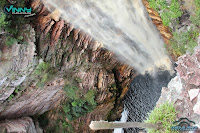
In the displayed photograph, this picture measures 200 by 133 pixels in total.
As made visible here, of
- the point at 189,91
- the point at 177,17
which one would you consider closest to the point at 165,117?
the point at 189,91

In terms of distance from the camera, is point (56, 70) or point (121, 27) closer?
point (56, 70)

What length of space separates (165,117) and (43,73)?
169 inches

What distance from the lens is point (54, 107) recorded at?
9234mm

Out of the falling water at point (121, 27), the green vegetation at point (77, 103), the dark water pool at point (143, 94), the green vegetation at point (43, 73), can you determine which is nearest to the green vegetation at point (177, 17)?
the falling water at point (121, 27)

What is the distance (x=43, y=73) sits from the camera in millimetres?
6738

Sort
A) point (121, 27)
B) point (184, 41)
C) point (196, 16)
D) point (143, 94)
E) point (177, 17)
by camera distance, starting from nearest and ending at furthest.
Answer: point (196, 16), point (177, 17), point (184, 41), point (121, 27), point (143, 94)

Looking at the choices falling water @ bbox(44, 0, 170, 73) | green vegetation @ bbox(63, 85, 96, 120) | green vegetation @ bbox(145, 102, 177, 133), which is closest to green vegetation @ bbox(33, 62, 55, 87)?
green vegetation @ bbox(63, 85, 96, 120)

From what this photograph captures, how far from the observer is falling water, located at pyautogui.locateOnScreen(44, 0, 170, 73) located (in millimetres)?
6957

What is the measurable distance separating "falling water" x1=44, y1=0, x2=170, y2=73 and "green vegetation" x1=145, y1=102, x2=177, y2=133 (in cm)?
398

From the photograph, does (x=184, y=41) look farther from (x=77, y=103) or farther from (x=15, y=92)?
(x=15, y=92)

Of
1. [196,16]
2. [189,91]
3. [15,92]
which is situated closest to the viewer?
[189,91]

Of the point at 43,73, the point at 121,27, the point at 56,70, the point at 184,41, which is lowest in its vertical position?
the point at 43,73

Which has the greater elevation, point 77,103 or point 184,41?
point 184,41

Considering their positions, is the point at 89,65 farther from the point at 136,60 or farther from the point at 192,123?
the point at 192,123
